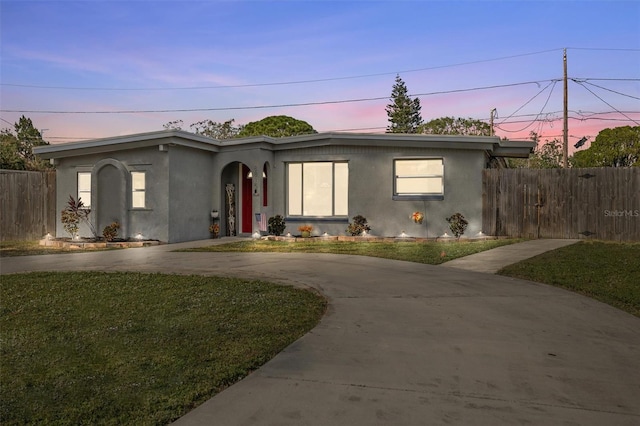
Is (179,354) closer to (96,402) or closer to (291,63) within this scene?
(96,402)

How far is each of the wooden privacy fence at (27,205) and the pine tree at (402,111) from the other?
47.2 metres

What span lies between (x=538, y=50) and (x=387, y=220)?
55.4 feet

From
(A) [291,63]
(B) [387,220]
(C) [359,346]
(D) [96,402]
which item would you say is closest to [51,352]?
(D) [96,402]

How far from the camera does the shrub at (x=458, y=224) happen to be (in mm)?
14922

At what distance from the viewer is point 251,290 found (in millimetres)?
6934

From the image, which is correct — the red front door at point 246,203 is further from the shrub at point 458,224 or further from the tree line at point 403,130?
the tree line at point 403,130

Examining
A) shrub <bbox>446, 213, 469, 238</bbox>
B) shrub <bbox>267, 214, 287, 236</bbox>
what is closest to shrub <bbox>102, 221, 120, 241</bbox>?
shrub <bbox>267, 214, 287, 236</bbox>

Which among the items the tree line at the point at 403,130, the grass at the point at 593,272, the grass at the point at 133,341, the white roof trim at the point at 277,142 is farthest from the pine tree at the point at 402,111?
the grass at the point at 133,341

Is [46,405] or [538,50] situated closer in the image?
[46,405]

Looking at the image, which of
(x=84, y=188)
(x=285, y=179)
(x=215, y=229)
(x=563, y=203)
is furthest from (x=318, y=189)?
(x=84, y=188)

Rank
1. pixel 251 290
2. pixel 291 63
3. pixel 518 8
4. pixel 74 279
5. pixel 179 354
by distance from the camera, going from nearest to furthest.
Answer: pixel 179 354 < pixel 251 290 < pixel 74 279 < pixel 518 8 < pixel 291 63

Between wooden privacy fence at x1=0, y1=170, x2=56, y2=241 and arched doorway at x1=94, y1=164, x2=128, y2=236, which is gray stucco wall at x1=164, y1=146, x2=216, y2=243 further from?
wooden privacy fence at x1=0, y1=170, x2=56, y2=241

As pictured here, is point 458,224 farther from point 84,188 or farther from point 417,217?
point 84,188

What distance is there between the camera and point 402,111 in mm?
59406
